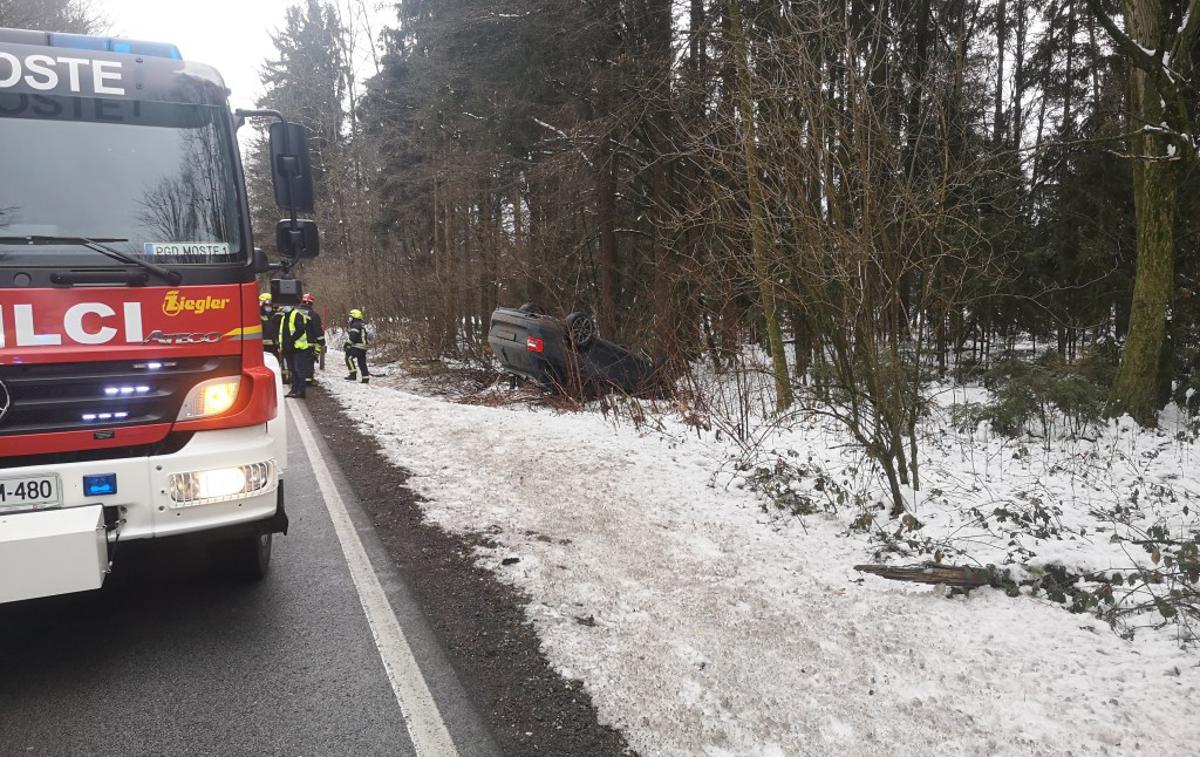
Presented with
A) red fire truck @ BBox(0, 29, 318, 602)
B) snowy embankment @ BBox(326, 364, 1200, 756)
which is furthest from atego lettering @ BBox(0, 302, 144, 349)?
snowy embankment @ BBox(326, 364, 1200, 756)

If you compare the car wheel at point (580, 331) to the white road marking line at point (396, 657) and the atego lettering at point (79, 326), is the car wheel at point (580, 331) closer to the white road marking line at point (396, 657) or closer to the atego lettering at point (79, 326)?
the white road marking line at point (396, 657)

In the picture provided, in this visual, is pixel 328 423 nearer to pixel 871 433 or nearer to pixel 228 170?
pixel 228 170

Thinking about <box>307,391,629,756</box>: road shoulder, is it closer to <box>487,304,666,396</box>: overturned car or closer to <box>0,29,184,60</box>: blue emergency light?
<box>0,29,184,60</box>: blue emergency light

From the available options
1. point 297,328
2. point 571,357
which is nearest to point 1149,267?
point 571,357

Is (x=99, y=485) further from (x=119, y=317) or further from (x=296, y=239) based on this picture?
(x=296, y=239)

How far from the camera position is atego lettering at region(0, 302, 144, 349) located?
3082 mm

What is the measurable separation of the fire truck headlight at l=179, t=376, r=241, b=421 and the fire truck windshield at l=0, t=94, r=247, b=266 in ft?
2.04

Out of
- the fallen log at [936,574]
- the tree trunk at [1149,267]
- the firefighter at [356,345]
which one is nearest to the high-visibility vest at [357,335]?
the firefighter at [356,345]

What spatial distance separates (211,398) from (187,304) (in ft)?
1.55

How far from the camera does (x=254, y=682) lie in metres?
3.23

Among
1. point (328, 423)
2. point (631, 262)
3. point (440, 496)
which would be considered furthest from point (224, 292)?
point (631, 262)

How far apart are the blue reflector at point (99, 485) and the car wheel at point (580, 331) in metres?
7.85

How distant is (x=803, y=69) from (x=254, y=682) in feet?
16.7

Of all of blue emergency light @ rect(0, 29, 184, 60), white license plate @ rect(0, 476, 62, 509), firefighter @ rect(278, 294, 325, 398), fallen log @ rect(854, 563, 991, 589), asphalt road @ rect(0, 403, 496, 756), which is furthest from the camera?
firefighter @ rect(278, 294, 325, 398)
